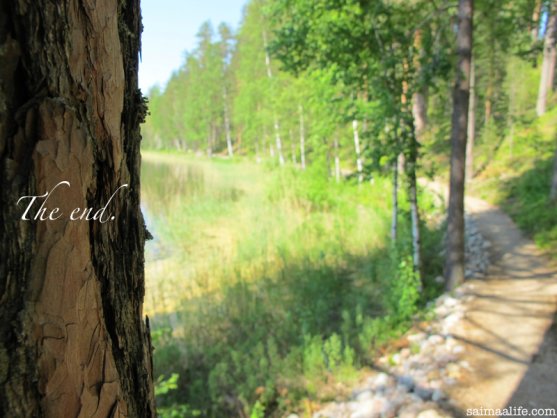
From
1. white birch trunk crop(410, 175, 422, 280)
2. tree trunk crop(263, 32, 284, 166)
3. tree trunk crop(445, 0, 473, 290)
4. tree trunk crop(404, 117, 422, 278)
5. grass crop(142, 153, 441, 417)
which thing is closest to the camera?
grass crop(142, 153, 441, 417)

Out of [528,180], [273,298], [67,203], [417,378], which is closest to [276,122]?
[528,180]

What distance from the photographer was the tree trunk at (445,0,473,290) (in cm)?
580

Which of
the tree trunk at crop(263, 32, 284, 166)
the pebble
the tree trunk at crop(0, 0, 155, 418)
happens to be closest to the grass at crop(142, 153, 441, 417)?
the pebble

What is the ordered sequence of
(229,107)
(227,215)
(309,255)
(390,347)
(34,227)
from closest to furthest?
(34,227), (390,347), (309,255), (227,215), (229,107)

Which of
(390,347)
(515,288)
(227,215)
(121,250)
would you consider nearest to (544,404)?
(390,347)

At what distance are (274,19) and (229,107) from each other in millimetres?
38001

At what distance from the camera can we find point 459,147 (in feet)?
20.3

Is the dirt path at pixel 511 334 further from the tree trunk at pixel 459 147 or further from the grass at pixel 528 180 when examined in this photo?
the grass at pixel 528 180

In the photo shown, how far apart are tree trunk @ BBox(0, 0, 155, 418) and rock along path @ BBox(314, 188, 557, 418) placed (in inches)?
134

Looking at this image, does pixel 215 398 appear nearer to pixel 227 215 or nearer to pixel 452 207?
pixel 452 207

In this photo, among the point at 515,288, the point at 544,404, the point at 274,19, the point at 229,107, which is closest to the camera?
the point at 544,404

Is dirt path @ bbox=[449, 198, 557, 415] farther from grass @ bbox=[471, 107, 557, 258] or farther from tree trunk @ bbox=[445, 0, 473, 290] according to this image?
grass @ bbox=[471, 107, 557, 258]

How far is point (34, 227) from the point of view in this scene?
730 mm

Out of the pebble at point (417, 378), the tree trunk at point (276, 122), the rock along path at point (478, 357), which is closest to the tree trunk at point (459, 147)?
the rock along path at point (478, 357)
